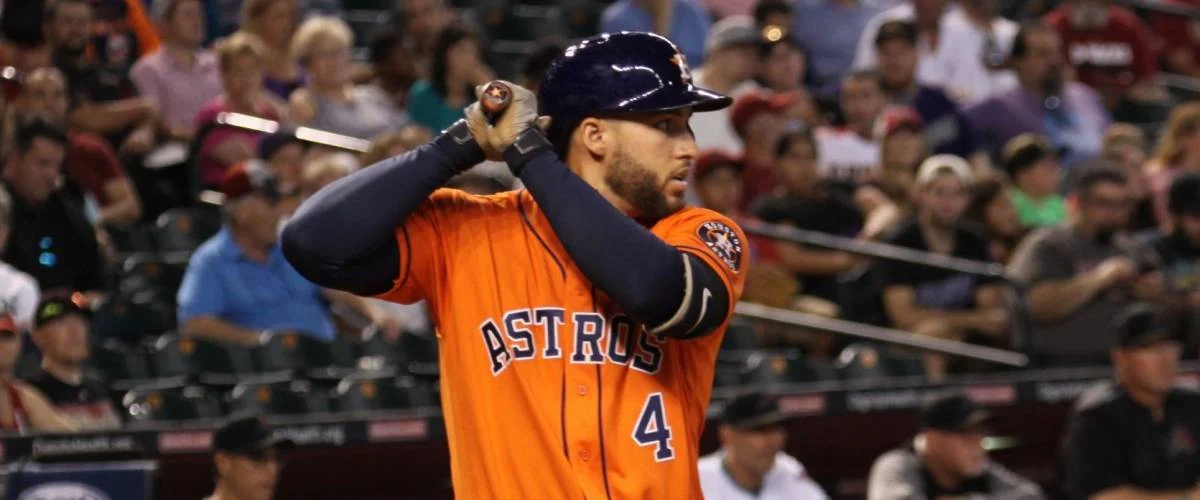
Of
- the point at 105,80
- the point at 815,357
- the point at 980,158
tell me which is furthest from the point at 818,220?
the point at 105,80

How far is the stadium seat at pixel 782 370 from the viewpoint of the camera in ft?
27.0

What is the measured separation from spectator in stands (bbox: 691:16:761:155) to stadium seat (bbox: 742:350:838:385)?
1587mm

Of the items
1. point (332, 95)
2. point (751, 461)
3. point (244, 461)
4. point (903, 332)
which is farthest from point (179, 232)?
point (903, 332)

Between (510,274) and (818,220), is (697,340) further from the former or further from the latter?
(818,220)

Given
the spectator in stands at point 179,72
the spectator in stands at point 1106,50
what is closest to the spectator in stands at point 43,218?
the spectator in stands at point 179,72

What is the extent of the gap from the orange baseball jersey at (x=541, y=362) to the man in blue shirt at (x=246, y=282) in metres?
4.44

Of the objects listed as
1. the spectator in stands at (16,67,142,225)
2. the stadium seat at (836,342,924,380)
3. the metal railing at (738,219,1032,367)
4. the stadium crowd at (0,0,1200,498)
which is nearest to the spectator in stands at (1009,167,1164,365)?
the stadium crowd at (0,0,1200,498)

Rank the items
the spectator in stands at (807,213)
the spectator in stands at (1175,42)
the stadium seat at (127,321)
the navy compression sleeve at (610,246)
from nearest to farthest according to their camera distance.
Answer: the navy compression sleeve at (610,246), the stadium seat at (127,321), the spectator in stands at (807,213), the spectator in stands at (1175,42)

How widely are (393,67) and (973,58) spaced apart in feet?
12.0

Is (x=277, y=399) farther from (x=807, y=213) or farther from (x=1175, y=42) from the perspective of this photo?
(x=1175, y=42)

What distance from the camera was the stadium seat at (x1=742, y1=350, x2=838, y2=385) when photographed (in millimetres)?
8227

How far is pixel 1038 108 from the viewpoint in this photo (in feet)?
36.3

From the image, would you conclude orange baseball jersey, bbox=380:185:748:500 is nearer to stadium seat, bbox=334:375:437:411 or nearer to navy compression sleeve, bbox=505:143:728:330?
navy compression sleeve, bbox=505:143:728:330

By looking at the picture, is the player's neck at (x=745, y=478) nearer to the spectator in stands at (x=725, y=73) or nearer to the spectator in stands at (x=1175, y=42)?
the spectator in stands at (x=725, y=73)
